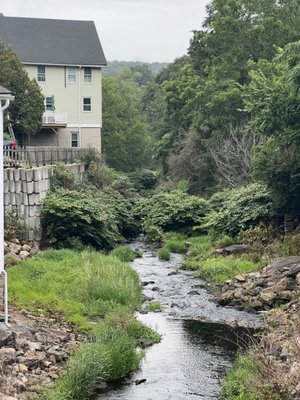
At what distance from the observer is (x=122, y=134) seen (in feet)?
187

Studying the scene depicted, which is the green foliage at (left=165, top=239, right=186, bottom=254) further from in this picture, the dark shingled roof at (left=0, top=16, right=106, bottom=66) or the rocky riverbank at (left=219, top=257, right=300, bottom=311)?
the dark shingled roof at (left=0, top=16, right=106, bottom=66)

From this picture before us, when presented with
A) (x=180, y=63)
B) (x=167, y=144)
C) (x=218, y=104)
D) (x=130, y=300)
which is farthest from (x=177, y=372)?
(x=180, y=63)

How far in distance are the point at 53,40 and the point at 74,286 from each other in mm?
33647

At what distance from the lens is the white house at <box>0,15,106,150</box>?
161 ft

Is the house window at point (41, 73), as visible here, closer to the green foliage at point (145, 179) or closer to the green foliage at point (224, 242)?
the green foliage at point (145, 179)

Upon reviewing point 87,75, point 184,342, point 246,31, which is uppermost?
point 246,31

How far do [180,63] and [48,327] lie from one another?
43.1 meters

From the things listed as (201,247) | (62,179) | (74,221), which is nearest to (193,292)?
(74,221)

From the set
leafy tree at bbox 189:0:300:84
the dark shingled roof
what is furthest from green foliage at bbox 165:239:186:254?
the dark shingled roof

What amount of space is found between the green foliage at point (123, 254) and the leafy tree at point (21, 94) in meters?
16.8

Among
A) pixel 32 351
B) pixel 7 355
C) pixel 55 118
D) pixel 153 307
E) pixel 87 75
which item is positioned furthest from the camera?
pixel 87 75

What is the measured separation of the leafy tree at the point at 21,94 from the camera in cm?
4156

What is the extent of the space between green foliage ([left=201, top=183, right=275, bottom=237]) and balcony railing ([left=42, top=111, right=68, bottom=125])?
1846 centimetres

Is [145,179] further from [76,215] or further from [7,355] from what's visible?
[7,355]
